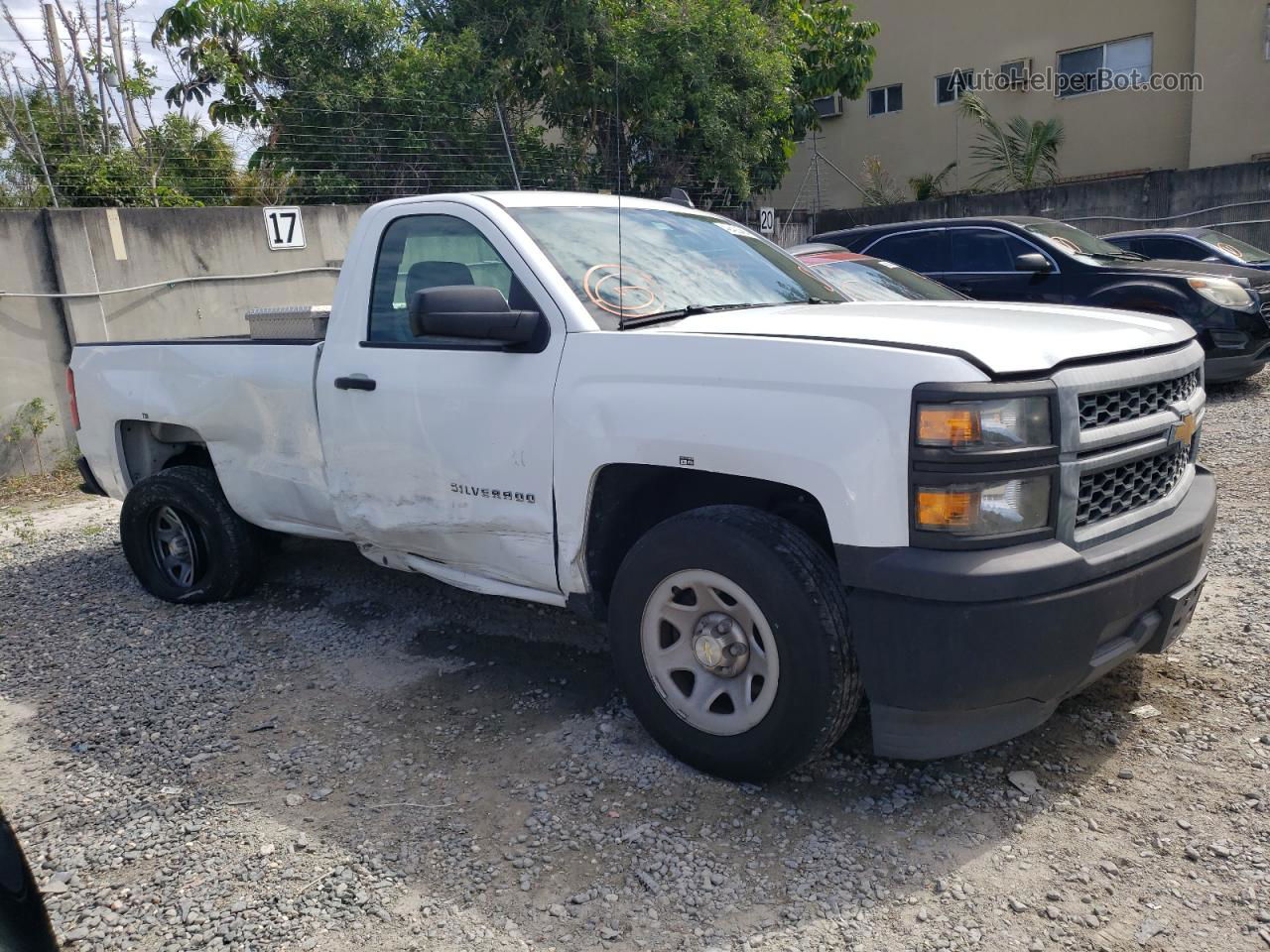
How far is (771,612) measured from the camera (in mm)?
3029

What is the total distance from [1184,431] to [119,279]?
29.9 ft

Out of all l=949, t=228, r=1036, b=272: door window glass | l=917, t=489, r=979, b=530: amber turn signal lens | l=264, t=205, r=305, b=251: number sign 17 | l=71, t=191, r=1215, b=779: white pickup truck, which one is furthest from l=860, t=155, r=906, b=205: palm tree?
l=917, t=489, r=979, b=530: amber turn signal lens

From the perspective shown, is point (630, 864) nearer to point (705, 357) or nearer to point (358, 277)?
point (705, 357)

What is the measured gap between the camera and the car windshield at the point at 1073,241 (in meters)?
9.90

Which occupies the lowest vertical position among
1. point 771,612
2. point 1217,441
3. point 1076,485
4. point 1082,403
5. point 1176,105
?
point 1217,441

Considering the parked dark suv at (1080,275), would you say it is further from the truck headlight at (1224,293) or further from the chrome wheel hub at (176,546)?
the chrome wheel hub at (176,546)

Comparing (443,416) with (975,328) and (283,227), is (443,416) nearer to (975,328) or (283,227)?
(975,328)

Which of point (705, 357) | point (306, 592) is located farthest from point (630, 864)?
point (306, 592)

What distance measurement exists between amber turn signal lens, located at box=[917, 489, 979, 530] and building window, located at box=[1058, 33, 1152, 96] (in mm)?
18928

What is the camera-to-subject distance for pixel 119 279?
9508mm

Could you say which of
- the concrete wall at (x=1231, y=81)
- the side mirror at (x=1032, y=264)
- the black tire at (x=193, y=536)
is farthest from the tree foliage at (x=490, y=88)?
the concrete wall at (x=1231, y=81)

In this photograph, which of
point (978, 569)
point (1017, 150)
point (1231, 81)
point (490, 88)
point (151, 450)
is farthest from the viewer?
point (1017, 150)

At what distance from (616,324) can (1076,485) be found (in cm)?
159

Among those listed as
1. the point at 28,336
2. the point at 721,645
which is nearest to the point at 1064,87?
the point at 28,336
